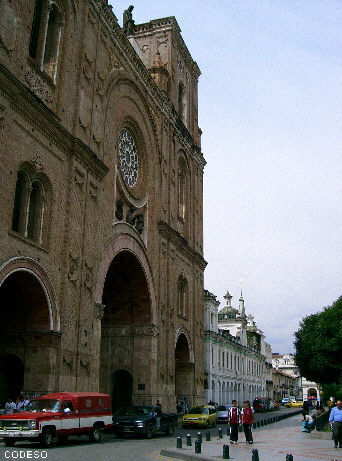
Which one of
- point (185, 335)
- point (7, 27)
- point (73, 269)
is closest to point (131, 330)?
point (185, 335)

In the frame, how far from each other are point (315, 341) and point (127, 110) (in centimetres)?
2395

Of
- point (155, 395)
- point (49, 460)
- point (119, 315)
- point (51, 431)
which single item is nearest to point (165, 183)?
point (119, 315)

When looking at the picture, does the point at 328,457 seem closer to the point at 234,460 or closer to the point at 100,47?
the point at 234,460

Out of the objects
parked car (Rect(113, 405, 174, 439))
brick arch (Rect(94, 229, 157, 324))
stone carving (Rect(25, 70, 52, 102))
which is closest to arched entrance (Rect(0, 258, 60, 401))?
parked car (Rect(113, 405, 174, 439))

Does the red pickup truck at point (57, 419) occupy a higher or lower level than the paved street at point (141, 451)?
higher

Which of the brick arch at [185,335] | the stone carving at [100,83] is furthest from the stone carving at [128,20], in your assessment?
the brick arch at [185,335]

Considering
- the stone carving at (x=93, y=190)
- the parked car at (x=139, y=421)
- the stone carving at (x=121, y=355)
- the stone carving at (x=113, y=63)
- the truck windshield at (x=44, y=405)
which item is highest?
the stone carving at (x=113, y=63)

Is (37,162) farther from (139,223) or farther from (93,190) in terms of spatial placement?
(139,223)

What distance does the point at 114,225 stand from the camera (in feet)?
91.9

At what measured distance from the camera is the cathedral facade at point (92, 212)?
2033 cm

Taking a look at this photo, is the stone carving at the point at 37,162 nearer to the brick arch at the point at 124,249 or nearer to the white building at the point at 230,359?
the brick arch at the point at 124,249

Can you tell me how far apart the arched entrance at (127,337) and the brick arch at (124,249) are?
0.29 meters

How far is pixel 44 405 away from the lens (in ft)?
55.4

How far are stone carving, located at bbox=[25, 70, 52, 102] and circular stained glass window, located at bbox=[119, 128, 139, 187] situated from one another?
29.5 ft
